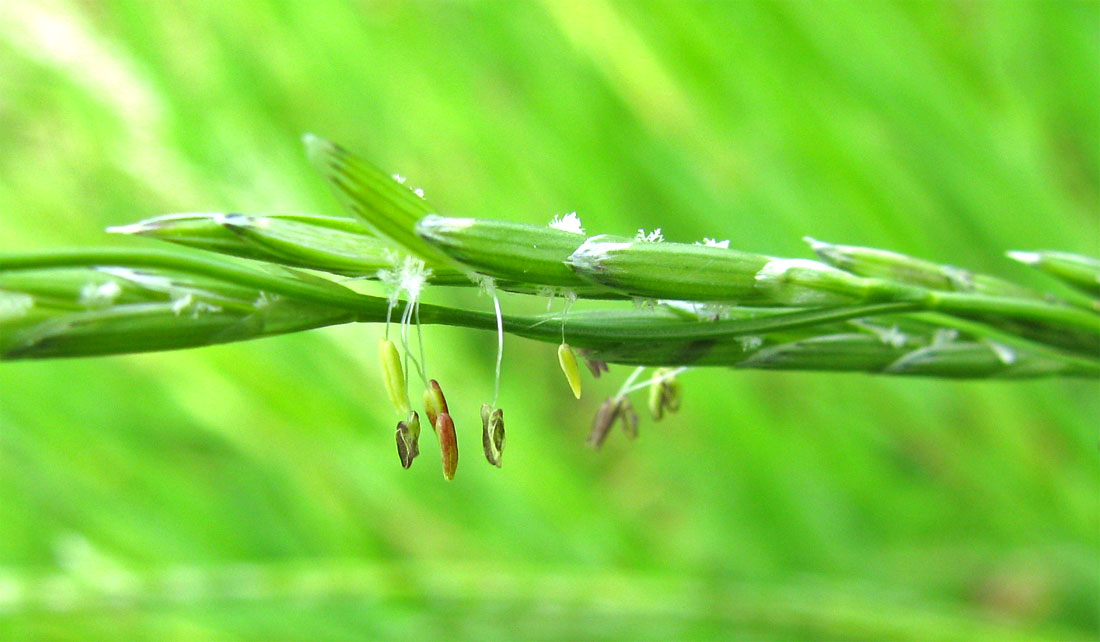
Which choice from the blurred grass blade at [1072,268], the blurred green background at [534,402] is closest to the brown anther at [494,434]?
the blurred grass blade at [1072,268]

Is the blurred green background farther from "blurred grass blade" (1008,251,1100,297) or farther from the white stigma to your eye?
the white stigma

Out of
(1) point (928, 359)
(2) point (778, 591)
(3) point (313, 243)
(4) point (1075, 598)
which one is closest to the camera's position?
(3) point (313, 243)

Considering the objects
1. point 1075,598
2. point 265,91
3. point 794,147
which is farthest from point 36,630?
point 1075,598

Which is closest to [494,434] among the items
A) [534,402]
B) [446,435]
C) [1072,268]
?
[446,435]

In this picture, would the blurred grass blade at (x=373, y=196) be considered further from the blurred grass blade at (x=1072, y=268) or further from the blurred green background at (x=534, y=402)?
the blurred green background at (x=534, y=402)

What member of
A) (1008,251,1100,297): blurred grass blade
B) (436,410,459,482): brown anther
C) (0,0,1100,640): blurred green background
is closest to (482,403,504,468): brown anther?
(436,410,459,482): brown anther

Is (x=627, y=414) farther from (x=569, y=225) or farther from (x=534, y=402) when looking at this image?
(x=534, y=402)

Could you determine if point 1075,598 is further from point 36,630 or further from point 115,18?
point 115,18
